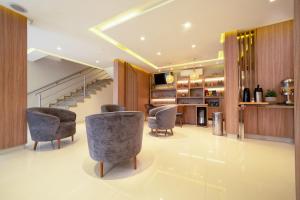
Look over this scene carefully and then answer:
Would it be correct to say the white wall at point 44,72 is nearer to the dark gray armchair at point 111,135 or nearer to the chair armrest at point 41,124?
the chair armrest at point 41,124

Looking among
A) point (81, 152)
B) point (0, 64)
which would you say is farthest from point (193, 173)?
point (0, 64)

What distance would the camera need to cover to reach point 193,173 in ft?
6.72

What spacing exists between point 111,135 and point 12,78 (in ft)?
9.26

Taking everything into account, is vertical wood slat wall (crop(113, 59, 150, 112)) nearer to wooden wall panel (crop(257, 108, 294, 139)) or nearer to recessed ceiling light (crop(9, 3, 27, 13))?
recessed ceiling light (crop(9, 3, 27, 13))

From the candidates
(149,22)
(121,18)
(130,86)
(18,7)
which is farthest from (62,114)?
(130,86)

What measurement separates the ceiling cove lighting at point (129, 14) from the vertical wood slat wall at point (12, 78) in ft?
5.68

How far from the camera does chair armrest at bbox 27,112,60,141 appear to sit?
9.68 feet

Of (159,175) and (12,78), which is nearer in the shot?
(159,175)

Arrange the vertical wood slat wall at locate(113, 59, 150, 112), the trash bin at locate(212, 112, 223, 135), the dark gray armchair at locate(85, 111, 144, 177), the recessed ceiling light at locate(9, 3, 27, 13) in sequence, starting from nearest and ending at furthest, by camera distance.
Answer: the dark gray armchair at locate(85, 111, 144, 177) → the recessed ceiling light at locate(9, 3, 27, 13) → the trash bin at locate(212, 112, 223, 135) → the vertical wood slat wall at locate(113, 59, 150, 112)

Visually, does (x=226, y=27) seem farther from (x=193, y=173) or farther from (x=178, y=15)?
(x=193, y=173)

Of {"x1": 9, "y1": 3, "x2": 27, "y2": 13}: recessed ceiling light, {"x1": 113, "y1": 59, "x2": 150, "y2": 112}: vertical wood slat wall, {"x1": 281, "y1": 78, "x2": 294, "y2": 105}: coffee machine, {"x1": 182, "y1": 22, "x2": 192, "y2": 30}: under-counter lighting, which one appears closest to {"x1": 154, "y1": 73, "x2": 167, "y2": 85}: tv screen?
{"x1": 113, "y1": 59, "x2": 150, "y2": 112}: vertical wood slat wall

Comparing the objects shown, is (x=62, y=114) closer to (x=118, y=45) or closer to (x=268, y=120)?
(x=118, y=45)

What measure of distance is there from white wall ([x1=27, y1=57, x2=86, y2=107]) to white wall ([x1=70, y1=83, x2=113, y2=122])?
2.11m

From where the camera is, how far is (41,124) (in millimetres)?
2953
